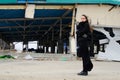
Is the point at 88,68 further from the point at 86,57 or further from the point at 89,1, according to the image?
the point at 89,1

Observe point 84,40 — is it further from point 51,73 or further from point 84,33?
point 51,73

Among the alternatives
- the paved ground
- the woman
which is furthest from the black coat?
the paved ground

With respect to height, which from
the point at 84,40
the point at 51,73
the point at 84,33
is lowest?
the point at 51,73

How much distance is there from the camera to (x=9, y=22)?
1248 inches

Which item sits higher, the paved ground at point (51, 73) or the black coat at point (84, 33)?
the black coat at point (84, 33)

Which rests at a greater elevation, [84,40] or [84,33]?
[84,33]

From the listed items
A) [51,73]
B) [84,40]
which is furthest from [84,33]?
[51,73]

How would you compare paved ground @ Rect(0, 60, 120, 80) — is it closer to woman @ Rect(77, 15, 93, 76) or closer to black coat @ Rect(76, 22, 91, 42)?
woman @ Rect(77, 15, 93, 76)

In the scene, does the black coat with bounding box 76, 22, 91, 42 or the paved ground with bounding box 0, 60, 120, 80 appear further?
the black coat with bounding box 76, 22, 91, 42

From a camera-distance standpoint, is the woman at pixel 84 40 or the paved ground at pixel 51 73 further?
the woman at pixel 84 40

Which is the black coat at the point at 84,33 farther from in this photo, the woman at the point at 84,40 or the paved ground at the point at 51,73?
the paved ground at the point at 51,73

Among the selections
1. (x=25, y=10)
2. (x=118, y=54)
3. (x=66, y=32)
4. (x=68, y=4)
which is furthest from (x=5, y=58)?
(x=66, y=32)

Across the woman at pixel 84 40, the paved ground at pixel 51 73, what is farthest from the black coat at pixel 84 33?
the paved ground at pixel 51 73

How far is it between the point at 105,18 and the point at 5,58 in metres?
7.19
